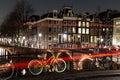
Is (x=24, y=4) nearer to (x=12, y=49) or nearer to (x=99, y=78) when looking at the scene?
(x=12, y=49)

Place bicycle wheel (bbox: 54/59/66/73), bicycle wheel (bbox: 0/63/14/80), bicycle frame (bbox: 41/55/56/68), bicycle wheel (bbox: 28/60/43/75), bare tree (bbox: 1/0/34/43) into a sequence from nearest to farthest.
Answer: bicycle wheel (bbox: 0/63/14/80)
bicycle wheel (bbox: 28/60/43/75)
bicycle frame (bbox: 41/55/56/68)
bicycle wheel (bbox: 54/59/66/73)
bare tree (bbox: 1/0/34/43)

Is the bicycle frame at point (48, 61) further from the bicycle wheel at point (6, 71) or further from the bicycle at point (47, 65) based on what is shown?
the bicycle wheel at point (6, 71)

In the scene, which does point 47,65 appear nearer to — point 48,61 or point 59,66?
point 48,61

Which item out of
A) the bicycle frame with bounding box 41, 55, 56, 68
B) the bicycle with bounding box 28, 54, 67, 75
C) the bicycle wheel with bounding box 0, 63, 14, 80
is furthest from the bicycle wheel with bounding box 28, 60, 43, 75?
the bicycle wheel with bounding box 0, 63, 14, 80

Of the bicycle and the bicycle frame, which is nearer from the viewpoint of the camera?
the bicycle

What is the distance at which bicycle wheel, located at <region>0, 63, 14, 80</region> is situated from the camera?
1430cm

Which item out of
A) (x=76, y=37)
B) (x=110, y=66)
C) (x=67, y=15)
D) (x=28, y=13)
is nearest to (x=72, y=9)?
(x=67, y=15)

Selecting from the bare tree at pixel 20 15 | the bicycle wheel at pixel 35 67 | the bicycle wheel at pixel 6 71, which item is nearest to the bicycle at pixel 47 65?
the bicycle wheel at pixel 35 67

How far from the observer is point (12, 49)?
263 ft

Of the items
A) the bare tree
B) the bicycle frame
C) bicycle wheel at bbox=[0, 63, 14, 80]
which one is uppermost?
the bare tree

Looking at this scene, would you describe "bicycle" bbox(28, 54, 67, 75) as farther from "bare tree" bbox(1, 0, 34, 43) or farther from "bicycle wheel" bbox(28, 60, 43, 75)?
"bare tree" bbox(1, 0, 34, 43)

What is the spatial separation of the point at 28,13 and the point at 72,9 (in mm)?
16888

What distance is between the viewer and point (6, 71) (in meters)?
14.8

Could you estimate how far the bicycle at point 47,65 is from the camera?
1564 centimetres
